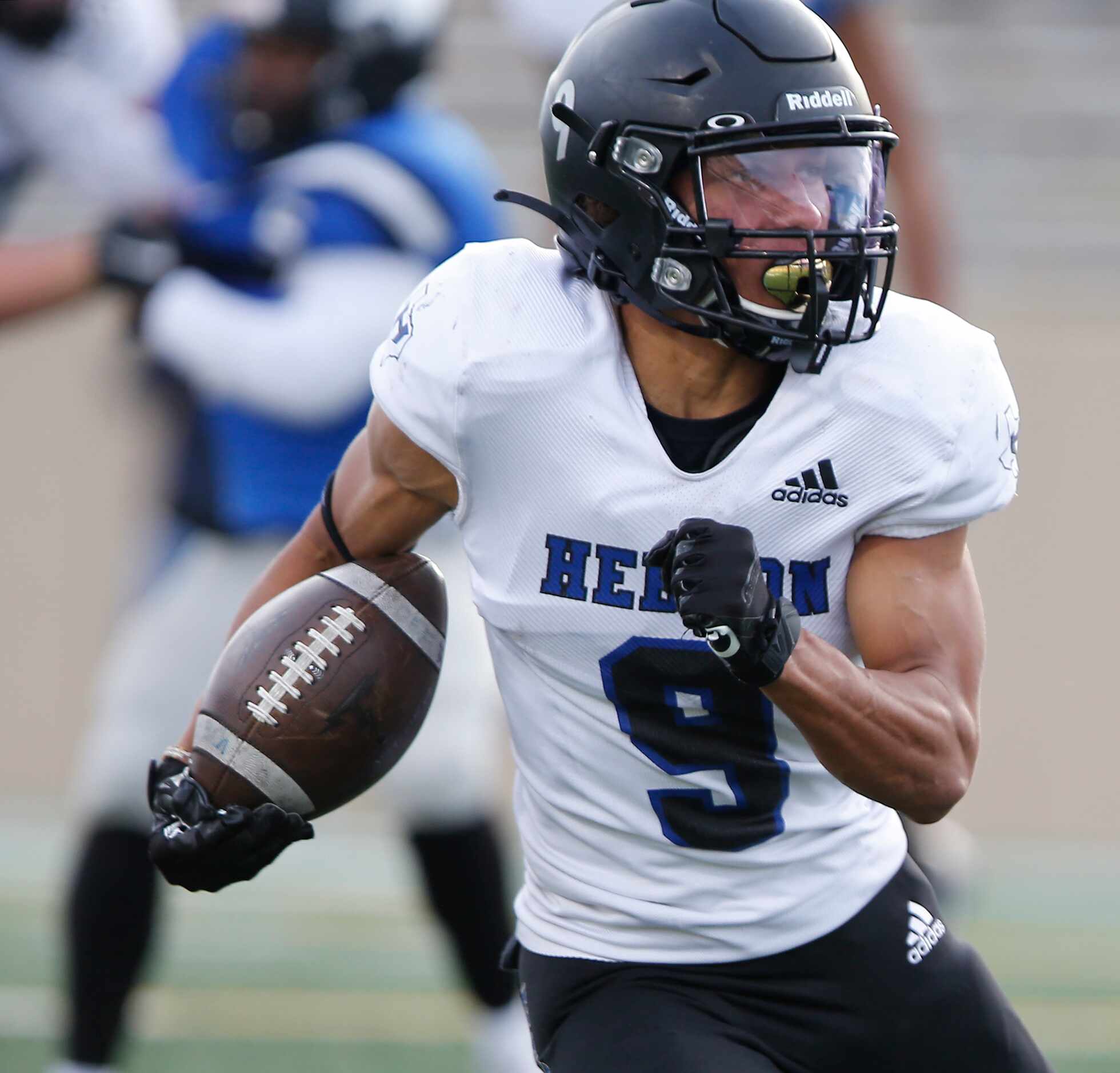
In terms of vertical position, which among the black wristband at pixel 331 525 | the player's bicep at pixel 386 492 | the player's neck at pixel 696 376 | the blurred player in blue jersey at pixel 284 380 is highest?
the player's neck at pixel 696 376

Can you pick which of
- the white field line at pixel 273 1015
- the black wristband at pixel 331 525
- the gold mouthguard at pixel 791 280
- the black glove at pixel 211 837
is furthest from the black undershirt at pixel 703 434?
the white field line at pixel 273 1015

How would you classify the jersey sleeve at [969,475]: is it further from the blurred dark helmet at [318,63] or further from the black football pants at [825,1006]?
the blurred dark helmet at [318,63]

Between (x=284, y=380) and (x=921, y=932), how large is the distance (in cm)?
171

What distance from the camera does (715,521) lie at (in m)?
1.96

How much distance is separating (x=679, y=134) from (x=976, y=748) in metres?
0.70

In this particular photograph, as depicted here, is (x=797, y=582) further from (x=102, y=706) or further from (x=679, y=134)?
(x=102, y=706)

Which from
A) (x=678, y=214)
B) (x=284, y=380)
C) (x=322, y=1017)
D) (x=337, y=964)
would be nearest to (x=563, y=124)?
(x=678, y=214)

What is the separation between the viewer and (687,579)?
6.10ft

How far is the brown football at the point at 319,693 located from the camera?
2209 millimetres

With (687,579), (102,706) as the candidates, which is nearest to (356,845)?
(102,706)

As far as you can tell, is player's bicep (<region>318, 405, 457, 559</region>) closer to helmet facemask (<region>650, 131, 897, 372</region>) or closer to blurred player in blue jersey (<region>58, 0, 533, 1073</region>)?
helmet facemask (<region>650, 131, 897, 372</region>)

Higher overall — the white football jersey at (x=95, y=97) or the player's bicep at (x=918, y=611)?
the player's bicep at (x=918, y=611)

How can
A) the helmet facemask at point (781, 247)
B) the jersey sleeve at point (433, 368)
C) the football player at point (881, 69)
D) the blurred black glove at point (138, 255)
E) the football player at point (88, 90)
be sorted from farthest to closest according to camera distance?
the football player at point (88, 90), the football player at point (881, 69), the blurred black glove at point (138, 255), the jersey sleeve at point (433, 368), the helmet facemask at point (781, 247)

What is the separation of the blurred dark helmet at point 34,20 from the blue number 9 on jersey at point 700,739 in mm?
2782
